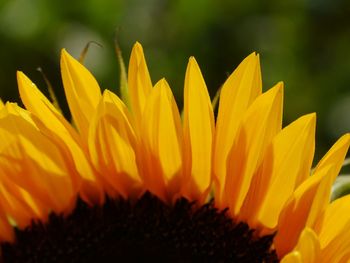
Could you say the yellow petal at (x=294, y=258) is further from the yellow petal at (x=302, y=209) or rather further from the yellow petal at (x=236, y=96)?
the yellow petal at (x=236, y=96)

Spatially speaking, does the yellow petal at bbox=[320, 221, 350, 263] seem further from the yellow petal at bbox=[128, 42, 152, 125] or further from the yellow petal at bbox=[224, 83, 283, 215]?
the yellow petal at bbox=[128, 42, 152, 125]

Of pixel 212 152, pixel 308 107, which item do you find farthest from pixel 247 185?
pixel 308 107

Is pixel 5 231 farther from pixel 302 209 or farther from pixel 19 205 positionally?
pixel 302 209

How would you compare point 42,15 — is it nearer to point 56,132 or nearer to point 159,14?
point 159,14

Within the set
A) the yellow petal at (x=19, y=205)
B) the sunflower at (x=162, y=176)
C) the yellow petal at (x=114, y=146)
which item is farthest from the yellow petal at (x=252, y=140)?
the yellow petal at (x=19, y=205)

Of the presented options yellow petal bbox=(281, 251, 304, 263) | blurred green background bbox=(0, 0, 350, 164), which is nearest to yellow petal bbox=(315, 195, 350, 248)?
yellow petal bbox=(281, 251, 304, 263)

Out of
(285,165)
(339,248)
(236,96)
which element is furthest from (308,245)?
(236,96)
